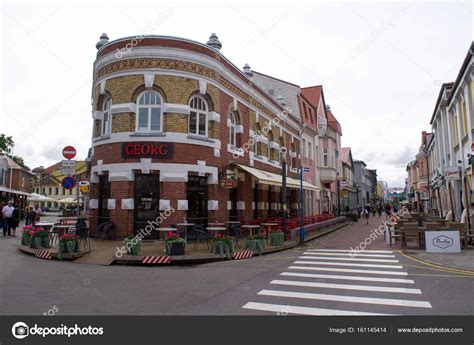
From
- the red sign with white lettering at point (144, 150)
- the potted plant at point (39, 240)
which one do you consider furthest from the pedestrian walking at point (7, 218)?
the red sign with white lettering at point (144, 150)

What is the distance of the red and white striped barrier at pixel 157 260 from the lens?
10672mm

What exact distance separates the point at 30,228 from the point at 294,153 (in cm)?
2020

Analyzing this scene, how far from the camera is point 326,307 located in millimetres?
6012

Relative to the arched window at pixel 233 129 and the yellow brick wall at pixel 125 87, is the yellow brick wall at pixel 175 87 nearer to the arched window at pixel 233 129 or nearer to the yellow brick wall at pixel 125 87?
the yellow brick wall at pixel 125 87

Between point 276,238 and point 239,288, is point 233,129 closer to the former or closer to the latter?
point 276,238

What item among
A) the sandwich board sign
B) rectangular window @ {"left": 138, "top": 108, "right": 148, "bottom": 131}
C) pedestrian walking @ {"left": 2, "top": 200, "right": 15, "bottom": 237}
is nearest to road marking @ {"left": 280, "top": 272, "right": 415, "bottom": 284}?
the sandwich board sign

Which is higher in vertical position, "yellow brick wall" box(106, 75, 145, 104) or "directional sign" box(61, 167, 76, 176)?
"yellow brick wall" box(106, 75, 145, 104)

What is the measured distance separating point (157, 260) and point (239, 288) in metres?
4.15

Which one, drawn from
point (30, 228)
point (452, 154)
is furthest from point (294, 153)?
point (30, 228)

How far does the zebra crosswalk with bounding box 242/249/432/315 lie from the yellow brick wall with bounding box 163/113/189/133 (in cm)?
760

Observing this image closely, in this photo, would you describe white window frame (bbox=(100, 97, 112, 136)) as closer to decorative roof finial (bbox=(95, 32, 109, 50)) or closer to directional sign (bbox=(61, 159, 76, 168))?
decorative roof finial (bbox=(95, 32, 109, 50))

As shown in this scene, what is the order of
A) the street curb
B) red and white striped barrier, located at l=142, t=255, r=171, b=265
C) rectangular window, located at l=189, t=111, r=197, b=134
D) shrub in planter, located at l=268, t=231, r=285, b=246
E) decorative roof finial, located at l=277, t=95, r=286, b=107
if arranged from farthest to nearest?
decorative roof finial, located at l=277, t=95, r=286, b=107 < rectangular window, located at l=189, t=111, r=197, b=134 < shrub in planter, located at l=268, t=231, r=285, b=246 < red and white striped barrier, located at l=142, t=255, r=171, b=265 < the street curb

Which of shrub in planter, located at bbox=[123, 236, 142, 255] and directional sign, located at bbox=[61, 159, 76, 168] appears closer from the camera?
shrub in planter, located at bbox=[123, 236, 142, 255]

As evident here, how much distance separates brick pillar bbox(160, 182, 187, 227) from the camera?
14.7m
